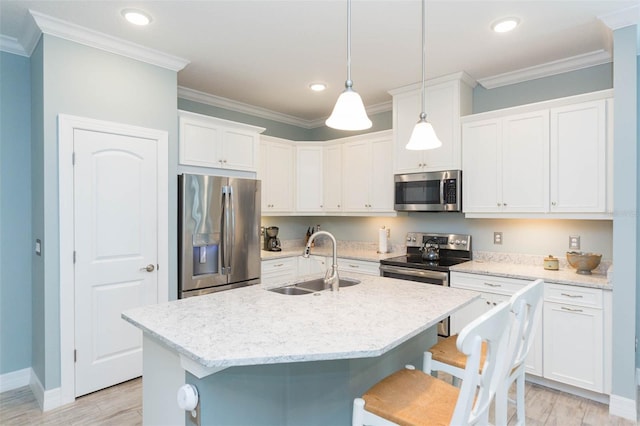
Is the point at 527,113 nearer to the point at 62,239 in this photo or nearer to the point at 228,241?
the point at 228,241

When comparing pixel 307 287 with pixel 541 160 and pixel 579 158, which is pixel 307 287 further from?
pixel 579 158

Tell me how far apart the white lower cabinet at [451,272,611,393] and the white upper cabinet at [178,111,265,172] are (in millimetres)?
2807

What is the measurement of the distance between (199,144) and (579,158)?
327cm

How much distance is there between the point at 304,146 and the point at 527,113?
8.50 feet

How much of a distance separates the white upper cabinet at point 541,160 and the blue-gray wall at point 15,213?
383cm

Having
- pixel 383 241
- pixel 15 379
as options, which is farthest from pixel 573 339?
pixel 15 379

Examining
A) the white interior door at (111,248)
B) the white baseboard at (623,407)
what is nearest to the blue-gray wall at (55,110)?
the white interior door at (111,248)

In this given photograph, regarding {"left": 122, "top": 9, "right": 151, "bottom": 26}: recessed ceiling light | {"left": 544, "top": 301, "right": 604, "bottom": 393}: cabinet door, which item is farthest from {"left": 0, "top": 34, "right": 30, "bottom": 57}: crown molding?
{"left": 544, "top": 301, "right": 604, "bottom": 393}: cabinet door

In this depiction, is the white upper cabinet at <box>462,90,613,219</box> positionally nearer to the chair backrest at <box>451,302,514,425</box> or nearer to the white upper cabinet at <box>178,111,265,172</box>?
the chair backrest at <box>451,302,514,425</box>

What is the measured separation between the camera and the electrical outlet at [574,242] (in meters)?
3.15

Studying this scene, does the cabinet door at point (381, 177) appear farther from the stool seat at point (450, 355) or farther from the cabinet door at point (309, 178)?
the stool seat at point (450, 355)

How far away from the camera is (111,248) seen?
286 cm

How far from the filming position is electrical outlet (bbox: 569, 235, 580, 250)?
3154mm

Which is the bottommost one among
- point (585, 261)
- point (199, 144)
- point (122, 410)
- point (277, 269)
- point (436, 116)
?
point (122, 410)
